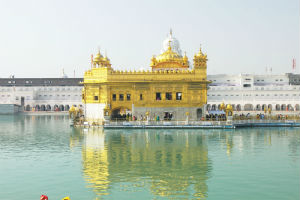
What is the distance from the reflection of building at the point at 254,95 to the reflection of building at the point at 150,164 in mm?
67093

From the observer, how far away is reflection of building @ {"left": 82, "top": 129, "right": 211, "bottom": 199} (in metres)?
15.5

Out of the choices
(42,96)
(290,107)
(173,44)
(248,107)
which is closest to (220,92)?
(248,107)

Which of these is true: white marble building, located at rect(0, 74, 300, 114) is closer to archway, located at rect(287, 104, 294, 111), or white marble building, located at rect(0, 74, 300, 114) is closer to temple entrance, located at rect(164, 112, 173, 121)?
archway, located at rect(287, 104, 294, 111)

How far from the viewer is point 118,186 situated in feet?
50.5

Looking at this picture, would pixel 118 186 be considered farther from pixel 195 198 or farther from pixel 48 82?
pixel 48 82

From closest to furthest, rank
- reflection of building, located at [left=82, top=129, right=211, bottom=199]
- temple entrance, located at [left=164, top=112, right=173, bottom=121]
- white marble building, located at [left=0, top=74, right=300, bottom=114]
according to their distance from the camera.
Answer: reflection of building, located at [left=82, top=129, right=211, bottom=199], temple entrance, located at [left=164, top=112, right=173, bottom=121], white marble building, located at [left=0, top=74, right=300, bottom=114]

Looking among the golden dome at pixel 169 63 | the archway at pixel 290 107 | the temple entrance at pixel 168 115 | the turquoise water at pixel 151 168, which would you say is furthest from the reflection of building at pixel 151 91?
the archway at pixel 290 107

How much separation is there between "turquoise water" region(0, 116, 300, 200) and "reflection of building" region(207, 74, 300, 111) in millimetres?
65713

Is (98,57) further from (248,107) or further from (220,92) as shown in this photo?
(248,107)

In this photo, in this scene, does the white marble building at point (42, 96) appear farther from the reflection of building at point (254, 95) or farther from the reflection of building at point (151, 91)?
the reflection of building at point (151, 91)

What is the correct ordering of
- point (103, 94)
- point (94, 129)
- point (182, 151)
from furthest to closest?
point (103, 94)
point (94, 129)
point (182, 151)

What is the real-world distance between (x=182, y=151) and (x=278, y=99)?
251ft

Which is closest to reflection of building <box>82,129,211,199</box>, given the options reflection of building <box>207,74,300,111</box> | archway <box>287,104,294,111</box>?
reflection of building <box>207,74,300,111</box>

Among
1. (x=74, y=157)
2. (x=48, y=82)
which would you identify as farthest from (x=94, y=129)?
(x=48, y=82)
